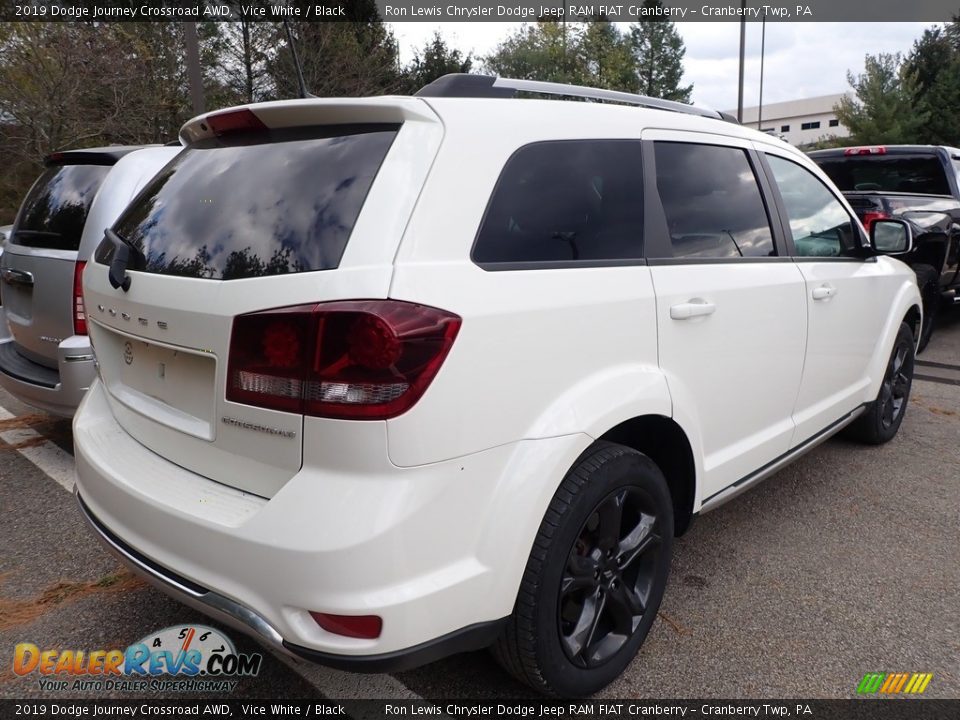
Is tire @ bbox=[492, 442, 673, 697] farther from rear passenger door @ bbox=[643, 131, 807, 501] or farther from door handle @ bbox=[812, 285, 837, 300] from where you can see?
door handle @ bbox=[812, 285, 837, 300]

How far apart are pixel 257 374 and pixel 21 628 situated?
162cm

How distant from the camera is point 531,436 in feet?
5.99

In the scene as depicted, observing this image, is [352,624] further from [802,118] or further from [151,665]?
[802,118]

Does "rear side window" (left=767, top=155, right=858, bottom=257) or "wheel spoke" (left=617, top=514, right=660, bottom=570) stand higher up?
"rear side window" (left=767, top=155, right=858, bottom=257)

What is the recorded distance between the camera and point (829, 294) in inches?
127

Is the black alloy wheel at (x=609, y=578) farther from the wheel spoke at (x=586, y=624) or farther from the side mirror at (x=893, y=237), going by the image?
the side mirror at (x=893, y=237)

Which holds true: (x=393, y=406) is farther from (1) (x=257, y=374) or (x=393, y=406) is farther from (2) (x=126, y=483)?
(2) (x=126, y=483)

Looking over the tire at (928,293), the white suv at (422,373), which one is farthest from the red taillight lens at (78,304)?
the tire at (928,293)

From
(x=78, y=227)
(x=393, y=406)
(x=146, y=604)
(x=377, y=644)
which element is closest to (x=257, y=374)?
(x=393, y=406)

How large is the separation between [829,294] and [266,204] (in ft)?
8.25

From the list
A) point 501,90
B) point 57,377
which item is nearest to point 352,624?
point 501,90

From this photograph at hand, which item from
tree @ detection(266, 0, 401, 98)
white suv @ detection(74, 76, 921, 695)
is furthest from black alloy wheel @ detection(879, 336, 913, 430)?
tree @ detection(266, 0, 401, 98)

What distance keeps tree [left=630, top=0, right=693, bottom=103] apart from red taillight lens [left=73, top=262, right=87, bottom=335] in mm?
49521

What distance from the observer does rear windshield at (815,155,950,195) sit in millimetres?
7281
